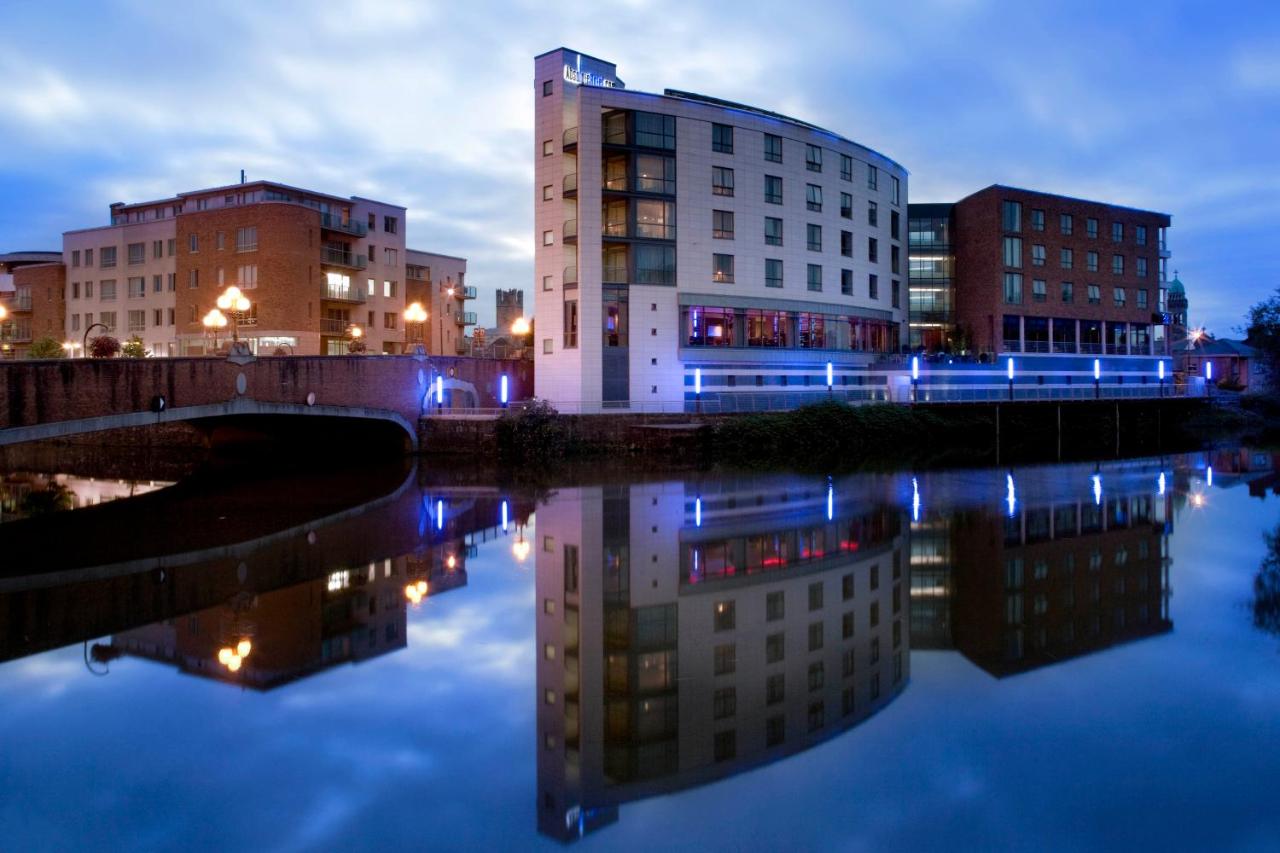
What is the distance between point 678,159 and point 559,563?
33540 mm

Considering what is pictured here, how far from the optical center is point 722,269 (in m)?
47.6

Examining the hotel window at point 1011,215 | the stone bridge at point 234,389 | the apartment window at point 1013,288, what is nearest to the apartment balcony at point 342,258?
the stone bridge at point 234,389

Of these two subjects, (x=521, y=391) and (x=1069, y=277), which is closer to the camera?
(x=521, y=391)

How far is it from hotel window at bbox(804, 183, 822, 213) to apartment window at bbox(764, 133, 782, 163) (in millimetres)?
2610

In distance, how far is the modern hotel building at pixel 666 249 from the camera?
44.5 m

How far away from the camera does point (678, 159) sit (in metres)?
46.1

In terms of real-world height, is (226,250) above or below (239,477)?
above

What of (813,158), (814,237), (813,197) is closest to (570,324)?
(814,237)

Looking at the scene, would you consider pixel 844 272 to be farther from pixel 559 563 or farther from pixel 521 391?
pixel 559 563

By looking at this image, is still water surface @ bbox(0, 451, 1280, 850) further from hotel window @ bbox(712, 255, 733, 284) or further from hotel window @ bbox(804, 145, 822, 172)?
hotel window @ bbox(804, 145, 822, 172)

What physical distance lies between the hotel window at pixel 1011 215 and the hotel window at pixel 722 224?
25.4 m

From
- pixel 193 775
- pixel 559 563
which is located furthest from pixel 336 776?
pixel 559 563

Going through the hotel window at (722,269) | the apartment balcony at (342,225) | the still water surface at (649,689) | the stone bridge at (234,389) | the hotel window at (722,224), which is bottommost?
the still water surface at (649,689)

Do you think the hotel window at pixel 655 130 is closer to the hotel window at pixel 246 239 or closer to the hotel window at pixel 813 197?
the hotel window at pixel 813 197
